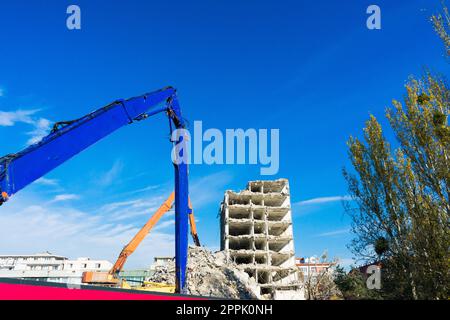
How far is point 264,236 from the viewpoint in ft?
150

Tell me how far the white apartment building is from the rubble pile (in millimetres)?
40406

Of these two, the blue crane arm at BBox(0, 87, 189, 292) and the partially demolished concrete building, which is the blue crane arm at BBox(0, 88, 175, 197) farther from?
the partially demolished concrete building

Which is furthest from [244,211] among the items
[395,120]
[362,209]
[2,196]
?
[2,196]

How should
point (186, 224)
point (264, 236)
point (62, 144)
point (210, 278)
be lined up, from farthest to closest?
point (264, 236)
point (210, 278)
point (186, 224)
point (62, 144)

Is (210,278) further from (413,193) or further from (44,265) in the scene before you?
(44,265)

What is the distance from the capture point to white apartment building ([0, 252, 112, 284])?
65000 mm

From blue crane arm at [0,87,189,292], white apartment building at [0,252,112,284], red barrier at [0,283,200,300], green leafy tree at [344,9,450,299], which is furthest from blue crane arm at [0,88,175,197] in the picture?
white apartment building at [0,252,112,284]

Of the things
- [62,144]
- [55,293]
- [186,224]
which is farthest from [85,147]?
[186,224]

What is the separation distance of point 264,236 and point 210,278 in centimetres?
1679

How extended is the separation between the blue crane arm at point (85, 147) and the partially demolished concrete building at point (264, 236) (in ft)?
75.7

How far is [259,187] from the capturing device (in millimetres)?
52625

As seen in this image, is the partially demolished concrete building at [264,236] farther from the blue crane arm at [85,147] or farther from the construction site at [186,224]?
the blue crane arm at [85,147]

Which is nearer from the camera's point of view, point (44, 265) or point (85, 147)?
point (85, 147)

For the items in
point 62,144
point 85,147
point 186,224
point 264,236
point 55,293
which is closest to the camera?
point 55,293
